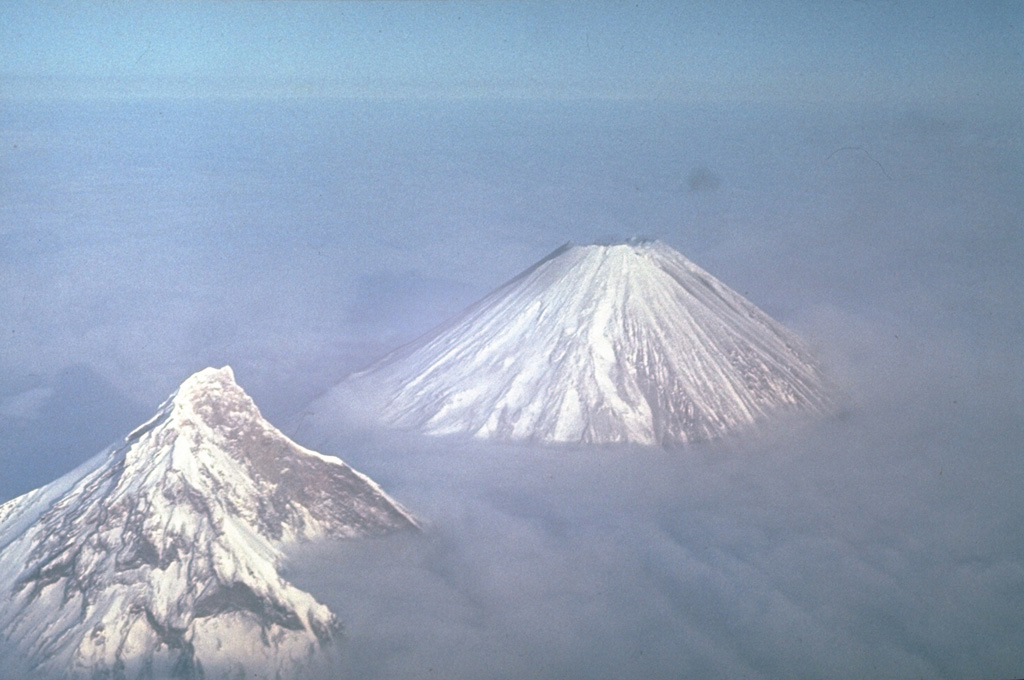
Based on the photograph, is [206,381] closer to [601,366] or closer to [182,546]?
[182,546]

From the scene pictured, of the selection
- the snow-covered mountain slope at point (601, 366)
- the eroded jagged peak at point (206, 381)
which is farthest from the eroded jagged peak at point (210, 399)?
the snow-covered mountain slope at point (601, 366)

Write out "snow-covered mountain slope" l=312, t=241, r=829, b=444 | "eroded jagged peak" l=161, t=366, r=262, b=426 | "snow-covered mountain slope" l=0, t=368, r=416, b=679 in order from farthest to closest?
"snow-covered mountain slope" l=312, t=241, r=829, b=444, "eroded jagged peak" l=161, t=366, r=262, b=426, "snow-covered mountain slope" l=0, t=368, r=416, b=679

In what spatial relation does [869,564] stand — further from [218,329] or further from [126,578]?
[218,329]

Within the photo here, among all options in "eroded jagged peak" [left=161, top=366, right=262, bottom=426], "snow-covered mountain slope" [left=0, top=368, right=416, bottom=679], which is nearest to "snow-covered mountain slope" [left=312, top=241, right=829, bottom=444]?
"snow-covered mountain slope" [left=0, top=368, right=416, bottom=679]

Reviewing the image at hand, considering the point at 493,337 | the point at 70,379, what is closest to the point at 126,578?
the point at 493,337

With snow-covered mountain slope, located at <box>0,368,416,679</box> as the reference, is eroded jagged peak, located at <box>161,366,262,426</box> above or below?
above

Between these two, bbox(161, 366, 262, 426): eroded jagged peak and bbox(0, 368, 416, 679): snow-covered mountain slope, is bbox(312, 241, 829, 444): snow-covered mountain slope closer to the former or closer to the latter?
bbox(0, 368, 416, 679): snow-covered mountain slope

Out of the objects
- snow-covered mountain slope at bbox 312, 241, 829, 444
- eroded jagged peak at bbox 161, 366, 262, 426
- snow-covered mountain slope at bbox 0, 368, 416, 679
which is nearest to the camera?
snow-covered mountain slope at bbox 0, 368, 416, 679
